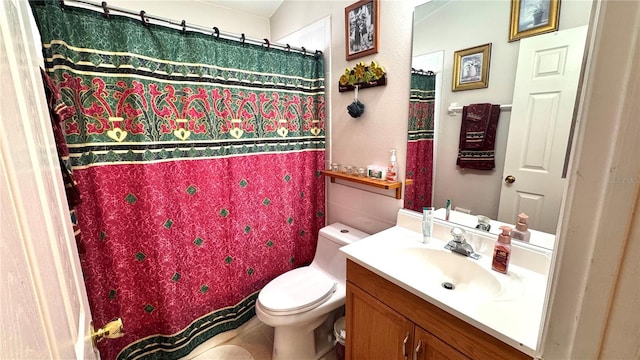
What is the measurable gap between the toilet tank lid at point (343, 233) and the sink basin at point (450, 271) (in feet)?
1.55

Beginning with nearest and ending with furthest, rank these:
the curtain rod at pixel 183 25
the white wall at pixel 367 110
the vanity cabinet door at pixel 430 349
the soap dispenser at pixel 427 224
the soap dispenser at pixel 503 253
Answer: the vanity cabinet door at pixel 430 349 → the soap dispenser at pixel 503 253 → the curtain rod at pixel 183 25 → the soap dispenser at pixel 427 224 → the white wall at pixel 367 110

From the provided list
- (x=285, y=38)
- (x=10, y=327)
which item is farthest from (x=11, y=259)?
(x=285, y=38)

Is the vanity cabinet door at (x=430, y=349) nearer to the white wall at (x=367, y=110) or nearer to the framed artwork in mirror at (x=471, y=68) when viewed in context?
the white wall at (x=367, y=110)

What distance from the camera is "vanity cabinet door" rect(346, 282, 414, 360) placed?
1.03 meters

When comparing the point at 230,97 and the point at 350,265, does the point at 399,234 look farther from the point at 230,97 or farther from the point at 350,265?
the point at 230,97

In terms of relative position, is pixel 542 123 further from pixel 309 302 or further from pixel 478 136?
pixel 309 302

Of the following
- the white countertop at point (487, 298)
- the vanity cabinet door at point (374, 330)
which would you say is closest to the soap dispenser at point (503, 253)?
the white countertop at point (487, 298)

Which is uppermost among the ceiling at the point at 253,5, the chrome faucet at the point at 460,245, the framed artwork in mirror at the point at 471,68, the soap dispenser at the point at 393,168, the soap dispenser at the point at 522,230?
the ceiling at the point at 253,5

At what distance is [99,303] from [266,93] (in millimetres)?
1403

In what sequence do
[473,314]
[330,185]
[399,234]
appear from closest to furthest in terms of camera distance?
1. [473,314]
2. [399,234]
3. [330,185]

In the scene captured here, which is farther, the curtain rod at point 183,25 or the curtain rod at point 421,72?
the curtain rod at point 421,72

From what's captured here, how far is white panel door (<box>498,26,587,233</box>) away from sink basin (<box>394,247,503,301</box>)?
278 millimetres

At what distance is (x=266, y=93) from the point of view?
65.0 inches

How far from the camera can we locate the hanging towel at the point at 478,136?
115cm
